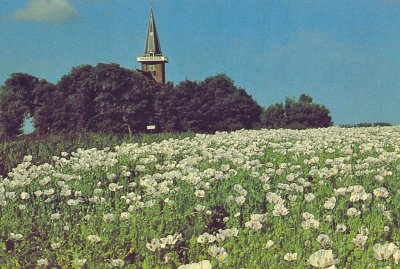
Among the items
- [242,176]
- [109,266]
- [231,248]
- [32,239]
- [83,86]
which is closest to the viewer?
[109,266]

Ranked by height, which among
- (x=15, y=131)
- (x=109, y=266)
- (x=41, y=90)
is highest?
(x=41, y=90)

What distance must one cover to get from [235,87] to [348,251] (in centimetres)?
6375

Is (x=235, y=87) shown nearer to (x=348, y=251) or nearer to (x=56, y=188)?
(x=56, y=188)

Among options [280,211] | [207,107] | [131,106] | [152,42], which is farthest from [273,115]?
[280,211]

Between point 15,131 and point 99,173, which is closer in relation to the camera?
point 99,173

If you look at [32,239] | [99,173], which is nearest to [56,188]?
[99,173]

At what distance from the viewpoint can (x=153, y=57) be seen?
106938 millimetres

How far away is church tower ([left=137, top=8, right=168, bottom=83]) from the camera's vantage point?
105750mm

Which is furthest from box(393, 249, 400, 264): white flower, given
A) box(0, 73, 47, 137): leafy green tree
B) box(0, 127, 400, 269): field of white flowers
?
box(0, 73, 47, 137): leafy green tree

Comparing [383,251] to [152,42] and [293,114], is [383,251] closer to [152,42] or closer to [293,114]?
[293,114]

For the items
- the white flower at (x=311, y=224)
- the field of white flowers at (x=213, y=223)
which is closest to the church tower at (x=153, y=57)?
the field of white flowers at (x=213, y=223)

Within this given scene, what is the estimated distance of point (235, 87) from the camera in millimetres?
69875

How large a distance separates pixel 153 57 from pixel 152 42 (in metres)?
2.54

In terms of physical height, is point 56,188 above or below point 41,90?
below
